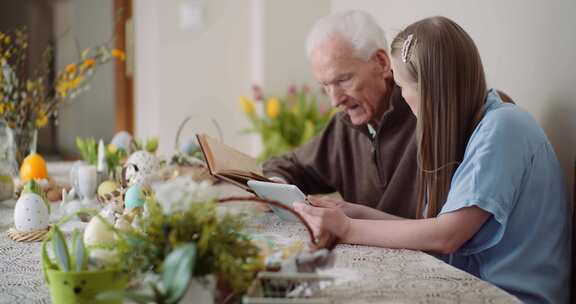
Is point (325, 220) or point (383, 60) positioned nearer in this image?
point (325, 220)

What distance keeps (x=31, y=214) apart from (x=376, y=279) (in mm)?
868

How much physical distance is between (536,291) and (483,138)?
36 centimetres

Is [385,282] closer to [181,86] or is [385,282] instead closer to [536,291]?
[536,291]

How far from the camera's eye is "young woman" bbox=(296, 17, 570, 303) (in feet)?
4.99

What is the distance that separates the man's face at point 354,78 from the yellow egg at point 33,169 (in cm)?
99

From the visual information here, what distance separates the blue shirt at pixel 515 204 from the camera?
152cm

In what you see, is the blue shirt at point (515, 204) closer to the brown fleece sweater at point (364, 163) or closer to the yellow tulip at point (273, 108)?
the brown fleece sweater at point (364, 163)

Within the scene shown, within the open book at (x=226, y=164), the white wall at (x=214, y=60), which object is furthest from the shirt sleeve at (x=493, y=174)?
the white wall at (x=214, y=60)

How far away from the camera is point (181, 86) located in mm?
5160

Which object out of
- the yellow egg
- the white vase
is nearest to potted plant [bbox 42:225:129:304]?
the white vase

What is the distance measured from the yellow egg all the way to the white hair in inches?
39.6

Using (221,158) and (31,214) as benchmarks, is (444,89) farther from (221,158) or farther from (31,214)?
(31,214)

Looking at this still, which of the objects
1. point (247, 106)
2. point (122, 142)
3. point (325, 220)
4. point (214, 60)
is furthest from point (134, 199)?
point (214, 60)

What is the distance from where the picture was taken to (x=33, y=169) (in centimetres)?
238
